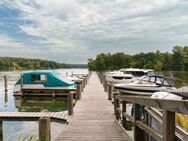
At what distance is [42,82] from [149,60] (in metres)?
85.6

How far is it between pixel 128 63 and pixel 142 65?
442 inches

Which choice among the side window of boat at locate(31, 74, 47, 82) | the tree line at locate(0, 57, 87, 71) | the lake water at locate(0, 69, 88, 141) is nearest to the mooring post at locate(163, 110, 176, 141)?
the lake water at locate(0, 69, 88, 141)

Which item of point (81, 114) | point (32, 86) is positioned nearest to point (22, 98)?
point (32, 86)

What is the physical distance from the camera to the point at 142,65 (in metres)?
106

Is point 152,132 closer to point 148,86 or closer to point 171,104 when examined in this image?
point 171,104

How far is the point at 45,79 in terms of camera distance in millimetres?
25516

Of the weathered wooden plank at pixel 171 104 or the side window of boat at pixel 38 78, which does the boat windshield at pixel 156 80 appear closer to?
the side window of boat at pixel 38 78

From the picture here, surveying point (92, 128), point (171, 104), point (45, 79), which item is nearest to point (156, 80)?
point (45, 79)

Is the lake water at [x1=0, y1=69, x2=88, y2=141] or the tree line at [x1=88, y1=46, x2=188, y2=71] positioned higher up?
the tree line at [x1=88, y1=46, x2=188, y2=71]

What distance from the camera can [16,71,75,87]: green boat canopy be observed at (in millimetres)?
25397

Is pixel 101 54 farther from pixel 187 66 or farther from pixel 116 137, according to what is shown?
pixel 116 137

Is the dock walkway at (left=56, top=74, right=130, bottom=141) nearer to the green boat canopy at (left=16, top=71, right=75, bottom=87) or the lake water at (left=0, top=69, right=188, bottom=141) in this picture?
the lake water at (left=0, top=69, right=188, bottom=141)

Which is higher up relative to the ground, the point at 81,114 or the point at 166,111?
the point at 166,111

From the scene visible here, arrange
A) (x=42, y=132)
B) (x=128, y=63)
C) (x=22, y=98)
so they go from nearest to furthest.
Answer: (x=42, y=132) → (x=22, y=98) → (x=128, y=63)
